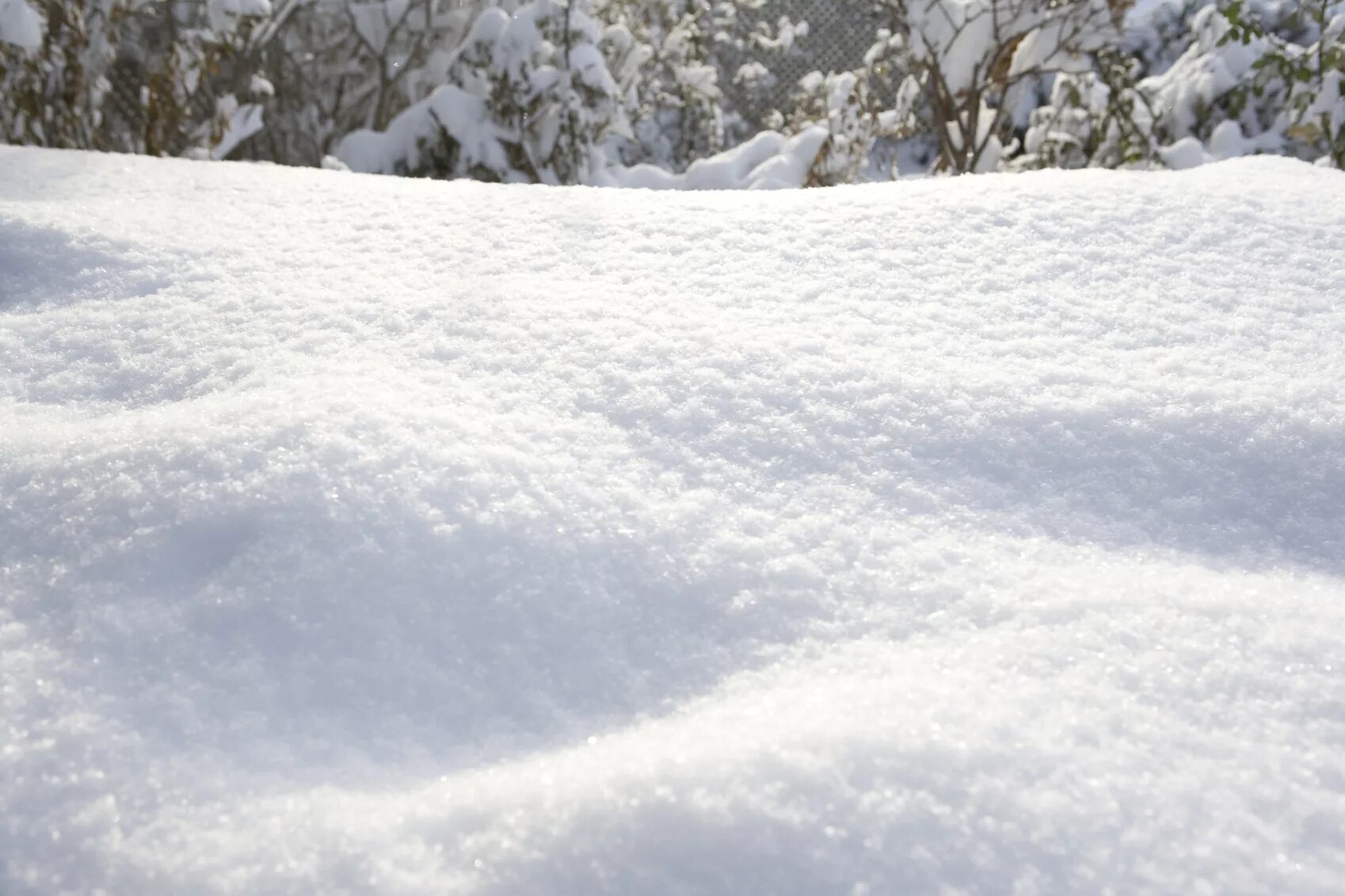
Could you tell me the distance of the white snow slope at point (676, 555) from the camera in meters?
0.48

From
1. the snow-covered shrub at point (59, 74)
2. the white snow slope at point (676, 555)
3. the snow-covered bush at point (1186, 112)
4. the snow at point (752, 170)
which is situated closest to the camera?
the white snow slope at point (676, 555)

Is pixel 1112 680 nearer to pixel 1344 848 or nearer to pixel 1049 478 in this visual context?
pixel 1344 848

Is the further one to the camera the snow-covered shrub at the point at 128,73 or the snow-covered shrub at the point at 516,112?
the snow-covered shrub at the point at 516,112

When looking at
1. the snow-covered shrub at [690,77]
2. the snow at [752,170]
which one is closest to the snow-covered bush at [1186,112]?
the snow at [752,170]

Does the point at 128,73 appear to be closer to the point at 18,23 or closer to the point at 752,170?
the point at 18,23

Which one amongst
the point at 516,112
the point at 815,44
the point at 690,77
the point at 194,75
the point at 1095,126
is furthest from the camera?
the point at 815,44

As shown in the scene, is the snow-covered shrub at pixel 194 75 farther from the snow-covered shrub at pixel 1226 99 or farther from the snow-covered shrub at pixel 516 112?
the snow-covered shrub at pixel 1226 99

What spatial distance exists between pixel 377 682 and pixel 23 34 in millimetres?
2327

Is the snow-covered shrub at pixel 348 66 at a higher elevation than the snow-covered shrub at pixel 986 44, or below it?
below

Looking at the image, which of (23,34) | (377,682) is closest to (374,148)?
(23,34)

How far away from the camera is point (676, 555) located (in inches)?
26.3

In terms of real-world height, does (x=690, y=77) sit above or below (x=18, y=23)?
below

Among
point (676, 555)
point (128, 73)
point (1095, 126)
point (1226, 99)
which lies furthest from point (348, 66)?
point (676, 555)

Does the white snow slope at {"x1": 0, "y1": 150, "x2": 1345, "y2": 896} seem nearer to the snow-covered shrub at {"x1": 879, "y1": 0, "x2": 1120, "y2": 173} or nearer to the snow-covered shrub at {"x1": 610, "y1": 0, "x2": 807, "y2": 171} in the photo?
the snow-covered shrub at {"x1": 879, "y1": 0, "x2": 1120, "y2": 173}
